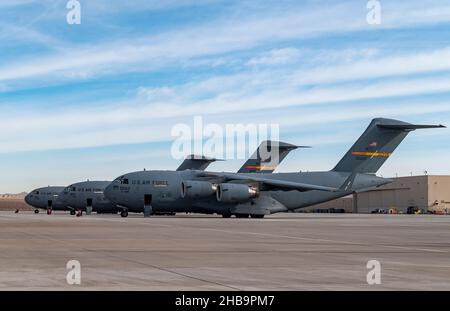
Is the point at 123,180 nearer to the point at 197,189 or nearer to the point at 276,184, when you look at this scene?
the point at 197,189

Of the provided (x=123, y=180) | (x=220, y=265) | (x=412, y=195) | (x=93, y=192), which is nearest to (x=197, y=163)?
(x=93, y=192)

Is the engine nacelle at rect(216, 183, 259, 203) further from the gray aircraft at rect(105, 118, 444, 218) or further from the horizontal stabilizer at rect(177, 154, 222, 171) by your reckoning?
the horizontal stabilizer at rect(177, 154, 222, 171)

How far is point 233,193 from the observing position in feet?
199

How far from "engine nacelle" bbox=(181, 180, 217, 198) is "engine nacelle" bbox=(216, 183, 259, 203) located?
1.02 m

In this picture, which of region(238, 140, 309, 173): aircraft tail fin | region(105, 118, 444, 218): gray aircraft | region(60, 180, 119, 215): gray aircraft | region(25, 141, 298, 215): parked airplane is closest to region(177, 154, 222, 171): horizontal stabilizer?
region(25, 141, 298, 215): parked airplane

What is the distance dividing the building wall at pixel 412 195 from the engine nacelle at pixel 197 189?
239 feet

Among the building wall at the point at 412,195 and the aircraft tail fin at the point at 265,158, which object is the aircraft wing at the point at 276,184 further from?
the building wall at the point at 412,195

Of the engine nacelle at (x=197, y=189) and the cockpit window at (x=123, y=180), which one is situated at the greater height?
the cockpit window at (x=123, y=180)

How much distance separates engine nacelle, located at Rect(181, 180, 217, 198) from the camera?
61.3 m

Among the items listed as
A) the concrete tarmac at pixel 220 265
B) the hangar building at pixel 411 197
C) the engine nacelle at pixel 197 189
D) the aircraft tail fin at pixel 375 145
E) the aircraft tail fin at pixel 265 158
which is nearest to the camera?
the concrete tarmac at pixel 220 265

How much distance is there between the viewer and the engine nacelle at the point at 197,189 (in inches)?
2413

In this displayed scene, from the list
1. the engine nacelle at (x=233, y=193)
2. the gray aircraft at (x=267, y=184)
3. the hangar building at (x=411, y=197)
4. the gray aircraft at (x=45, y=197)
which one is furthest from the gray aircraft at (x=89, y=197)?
the hangar building at (x=411, y=197)
